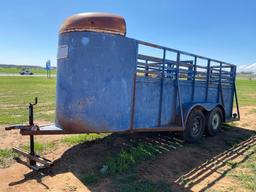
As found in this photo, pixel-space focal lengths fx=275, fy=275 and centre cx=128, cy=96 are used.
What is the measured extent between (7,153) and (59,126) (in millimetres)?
1552

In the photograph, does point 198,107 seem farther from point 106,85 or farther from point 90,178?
point 90,178

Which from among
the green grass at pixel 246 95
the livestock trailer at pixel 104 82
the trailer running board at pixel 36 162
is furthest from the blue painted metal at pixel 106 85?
the green grass at pixel 246 95

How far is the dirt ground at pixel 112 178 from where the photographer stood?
4723 millimetres

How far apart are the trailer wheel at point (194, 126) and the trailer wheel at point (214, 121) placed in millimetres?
367

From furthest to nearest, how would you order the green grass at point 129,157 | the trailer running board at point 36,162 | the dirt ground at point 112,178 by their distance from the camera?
the green grass at point 129,157 → the trailer running board at point 36,162 → the dirt ground at point 112,178

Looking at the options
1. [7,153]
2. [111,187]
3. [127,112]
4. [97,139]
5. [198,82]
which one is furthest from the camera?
[198,82]

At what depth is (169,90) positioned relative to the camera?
6691 millimetres

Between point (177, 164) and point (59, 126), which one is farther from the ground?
point (59, 126)

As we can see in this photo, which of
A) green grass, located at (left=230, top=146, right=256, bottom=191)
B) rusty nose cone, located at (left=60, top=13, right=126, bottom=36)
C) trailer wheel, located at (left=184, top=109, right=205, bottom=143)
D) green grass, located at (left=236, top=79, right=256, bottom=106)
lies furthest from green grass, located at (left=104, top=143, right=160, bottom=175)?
green grass, located at (left=236, top=79, right=256, bottom=106)

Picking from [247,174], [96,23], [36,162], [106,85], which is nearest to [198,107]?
[247,174]

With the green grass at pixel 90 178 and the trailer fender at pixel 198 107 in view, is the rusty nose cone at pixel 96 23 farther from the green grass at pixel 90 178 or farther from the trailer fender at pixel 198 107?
the trailer fender at pixel 198 107

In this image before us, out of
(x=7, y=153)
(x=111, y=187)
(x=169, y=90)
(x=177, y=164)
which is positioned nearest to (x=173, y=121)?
(x=169, y=90)

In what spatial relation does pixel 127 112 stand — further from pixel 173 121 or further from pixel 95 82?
pixel 173 121

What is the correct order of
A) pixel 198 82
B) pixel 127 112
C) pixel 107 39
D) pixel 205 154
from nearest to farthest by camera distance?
1. pixel 107 39
2. pixel 127 112
3. pixel 205 154
4. pixel 198 82
